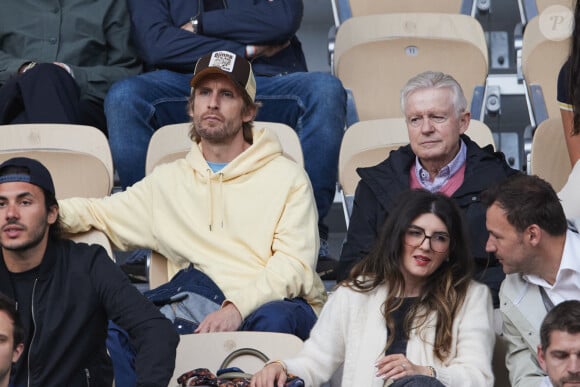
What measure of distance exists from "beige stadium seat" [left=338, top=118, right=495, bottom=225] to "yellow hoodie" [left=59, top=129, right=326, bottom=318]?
0.40 m

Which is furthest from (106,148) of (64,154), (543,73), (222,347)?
(543,73)

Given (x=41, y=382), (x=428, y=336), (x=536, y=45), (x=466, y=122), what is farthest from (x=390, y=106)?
(x=41, y=382)

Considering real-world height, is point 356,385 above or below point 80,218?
below

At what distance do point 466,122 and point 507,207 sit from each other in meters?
0.69

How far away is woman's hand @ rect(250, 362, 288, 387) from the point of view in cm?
323

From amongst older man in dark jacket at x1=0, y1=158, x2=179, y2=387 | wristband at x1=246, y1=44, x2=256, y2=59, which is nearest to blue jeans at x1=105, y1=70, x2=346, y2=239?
wristband at x1=246, y1=44, x2=256, y2=59

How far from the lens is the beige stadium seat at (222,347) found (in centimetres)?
345

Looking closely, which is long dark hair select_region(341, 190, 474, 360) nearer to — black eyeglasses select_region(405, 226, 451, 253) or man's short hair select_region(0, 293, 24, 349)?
black eyeglasses select_region(405, 226, 451, 253)

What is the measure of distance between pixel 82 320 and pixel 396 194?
3.41 ft

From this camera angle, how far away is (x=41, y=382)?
3.35 metres

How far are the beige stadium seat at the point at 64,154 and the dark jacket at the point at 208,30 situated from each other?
75 centimetres

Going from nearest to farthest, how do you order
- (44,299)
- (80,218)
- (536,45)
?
1. (44,299)
2. (80,218)
3. (536,45)

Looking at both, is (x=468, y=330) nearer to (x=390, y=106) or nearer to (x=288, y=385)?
(x=288, y=385)

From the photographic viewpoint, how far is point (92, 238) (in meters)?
3.89
